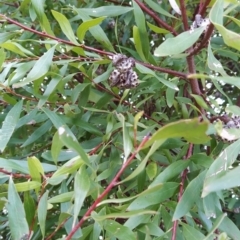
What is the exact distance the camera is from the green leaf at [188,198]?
538 millimetres

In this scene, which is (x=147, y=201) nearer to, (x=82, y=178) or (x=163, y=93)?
(x=82, y=178)

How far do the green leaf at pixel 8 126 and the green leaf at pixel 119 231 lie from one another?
0.22 m

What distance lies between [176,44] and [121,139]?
28 cm

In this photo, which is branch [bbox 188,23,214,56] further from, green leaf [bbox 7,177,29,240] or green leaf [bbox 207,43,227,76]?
green leaf [bbox 7,177,29,240]

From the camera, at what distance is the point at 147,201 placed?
0.55 metres

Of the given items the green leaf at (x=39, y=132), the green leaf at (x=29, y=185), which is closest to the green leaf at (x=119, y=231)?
the green leaf at (x=29, y=185)

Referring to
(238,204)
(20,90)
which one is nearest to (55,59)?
(20,90)

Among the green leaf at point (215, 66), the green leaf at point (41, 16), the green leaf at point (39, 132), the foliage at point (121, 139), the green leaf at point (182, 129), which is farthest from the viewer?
the green leaf at point (39, 132)

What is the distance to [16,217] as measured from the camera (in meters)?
0.50

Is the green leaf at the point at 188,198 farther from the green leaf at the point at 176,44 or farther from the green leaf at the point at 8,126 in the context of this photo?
the green leaf at the point at 8,126

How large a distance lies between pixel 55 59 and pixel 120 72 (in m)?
0.14

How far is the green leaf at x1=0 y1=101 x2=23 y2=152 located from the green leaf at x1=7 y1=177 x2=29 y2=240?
0.15 m

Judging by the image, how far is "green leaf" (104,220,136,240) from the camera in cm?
51

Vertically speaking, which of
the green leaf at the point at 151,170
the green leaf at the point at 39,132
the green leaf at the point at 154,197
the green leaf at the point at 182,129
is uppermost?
the green leaf at the point at 182,129
